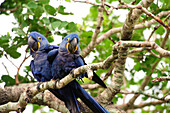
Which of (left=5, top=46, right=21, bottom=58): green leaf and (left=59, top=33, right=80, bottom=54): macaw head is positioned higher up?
(left=59, top=33, right=80, bottom=54): macaw head

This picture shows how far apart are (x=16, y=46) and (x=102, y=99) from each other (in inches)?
64.7

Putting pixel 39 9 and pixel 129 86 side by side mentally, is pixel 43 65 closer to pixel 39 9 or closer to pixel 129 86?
pixel 39 9

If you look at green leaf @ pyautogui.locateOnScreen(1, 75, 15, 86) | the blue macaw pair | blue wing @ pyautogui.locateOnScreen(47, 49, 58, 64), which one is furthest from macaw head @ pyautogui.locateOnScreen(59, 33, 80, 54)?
green leaf @ pyautogui.locateOnScreen(1, 75, 15, 86)

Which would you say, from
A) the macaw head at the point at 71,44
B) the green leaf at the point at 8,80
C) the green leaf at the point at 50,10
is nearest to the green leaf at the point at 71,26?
the green leaf at the point at 50,10

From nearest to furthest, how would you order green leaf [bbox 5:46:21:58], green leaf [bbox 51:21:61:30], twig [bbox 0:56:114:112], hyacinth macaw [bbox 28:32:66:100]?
twig [bbox 0:56:114:112], hyacinth macaw [bbox 28:32:66:100], green leaf [bbox 51:21:61:30], green leaf [bbox 5:46:21:58]

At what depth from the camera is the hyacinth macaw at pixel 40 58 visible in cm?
347

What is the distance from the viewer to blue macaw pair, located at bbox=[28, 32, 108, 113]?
10.3 feet

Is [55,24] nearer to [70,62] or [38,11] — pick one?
[38,11]

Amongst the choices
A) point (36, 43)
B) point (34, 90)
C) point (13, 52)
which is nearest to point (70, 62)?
point (34, 90)

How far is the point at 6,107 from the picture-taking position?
3191mm

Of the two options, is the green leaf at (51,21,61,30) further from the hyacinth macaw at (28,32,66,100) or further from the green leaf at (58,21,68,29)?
the hyacinth macaw at (28,32,66,100)

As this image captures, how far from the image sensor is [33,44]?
3576mm

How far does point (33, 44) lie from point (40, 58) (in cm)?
25

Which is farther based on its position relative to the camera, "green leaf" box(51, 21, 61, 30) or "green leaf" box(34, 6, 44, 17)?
"green leaf" box(34, 6, 44, 17)
